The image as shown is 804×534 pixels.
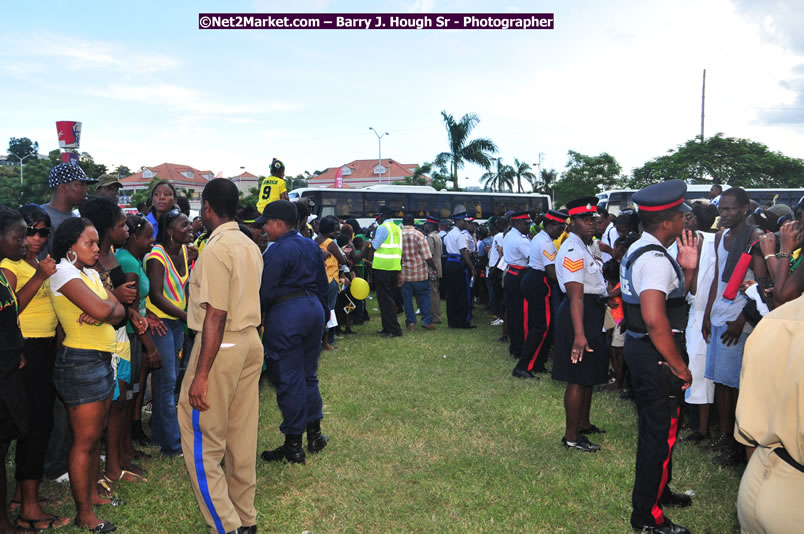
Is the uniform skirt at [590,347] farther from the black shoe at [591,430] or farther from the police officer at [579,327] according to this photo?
the black shoe at [591,430]

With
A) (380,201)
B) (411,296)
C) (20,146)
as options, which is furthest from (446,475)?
(20,146)

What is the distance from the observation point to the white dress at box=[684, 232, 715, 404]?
5.02m

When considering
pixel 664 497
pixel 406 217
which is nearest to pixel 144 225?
pixel 664 497

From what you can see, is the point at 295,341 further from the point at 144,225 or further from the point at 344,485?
the point at 144,225

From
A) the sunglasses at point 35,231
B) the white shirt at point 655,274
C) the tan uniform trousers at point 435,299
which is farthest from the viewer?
the tan uniform trousers at point 435,299

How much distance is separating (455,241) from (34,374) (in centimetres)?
799

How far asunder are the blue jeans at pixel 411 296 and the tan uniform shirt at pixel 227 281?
7166mm

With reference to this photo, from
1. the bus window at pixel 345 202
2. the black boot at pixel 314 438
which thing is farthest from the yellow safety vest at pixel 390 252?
the bus window at pixel 345 202

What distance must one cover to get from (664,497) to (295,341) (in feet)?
9.44

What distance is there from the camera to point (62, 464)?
14.3ft

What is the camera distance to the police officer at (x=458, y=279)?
10.6 m

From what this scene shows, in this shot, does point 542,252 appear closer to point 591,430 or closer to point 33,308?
point 591,430

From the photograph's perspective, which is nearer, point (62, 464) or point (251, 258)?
point (251, 258)

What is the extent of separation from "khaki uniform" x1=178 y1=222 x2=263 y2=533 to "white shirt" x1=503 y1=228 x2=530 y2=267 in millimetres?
5509
